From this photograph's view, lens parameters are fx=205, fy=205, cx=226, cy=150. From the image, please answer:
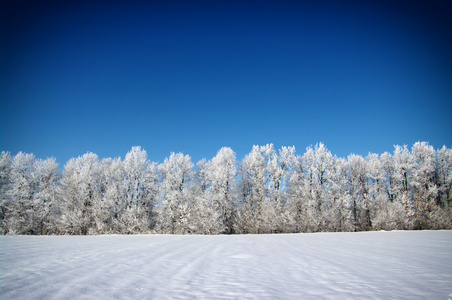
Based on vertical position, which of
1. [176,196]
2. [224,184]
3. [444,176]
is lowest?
[176,196]

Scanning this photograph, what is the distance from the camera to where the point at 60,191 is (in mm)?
25359

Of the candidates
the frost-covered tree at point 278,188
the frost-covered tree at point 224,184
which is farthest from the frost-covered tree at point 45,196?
the frost-covered tree at point 278,188

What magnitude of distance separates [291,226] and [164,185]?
663 inches

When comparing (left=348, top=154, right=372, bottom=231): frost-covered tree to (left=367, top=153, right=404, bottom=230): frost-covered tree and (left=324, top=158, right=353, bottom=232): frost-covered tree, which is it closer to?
(left=367, top=153, right=404, bottom=230): frost-covered tree

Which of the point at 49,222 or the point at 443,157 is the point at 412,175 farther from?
the point at 49,222

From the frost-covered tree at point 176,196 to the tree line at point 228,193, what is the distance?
0.13m

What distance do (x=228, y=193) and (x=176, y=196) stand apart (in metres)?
6.71

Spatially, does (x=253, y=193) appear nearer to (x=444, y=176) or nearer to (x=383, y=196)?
(x=383, y=196)

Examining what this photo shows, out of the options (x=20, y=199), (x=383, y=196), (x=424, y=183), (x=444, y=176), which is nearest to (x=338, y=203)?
(x=383, y=196)

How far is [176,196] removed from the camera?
2619 cm

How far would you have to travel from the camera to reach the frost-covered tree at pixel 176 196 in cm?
2489

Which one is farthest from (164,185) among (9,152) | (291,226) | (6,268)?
(6,268)

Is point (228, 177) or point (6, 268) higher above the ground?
point (228, 177)

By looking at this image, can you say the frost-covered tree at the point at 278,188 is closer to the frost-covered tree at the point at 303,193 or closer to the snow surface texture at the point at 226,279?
the frost-covered tree at the point at 303,193
